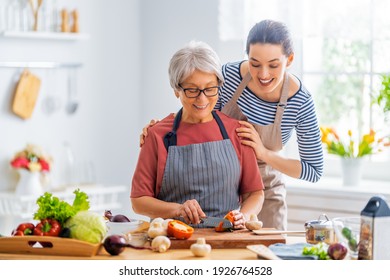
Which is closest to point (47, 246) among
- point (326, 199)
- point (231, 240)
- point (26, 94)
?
point (231, 240)

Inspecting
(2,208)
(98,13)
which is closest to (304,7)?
(98,13)

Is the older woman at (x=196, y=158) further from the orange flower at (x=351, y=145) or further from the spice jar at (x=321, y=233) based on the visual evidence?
the orange flower at (x=351, y=145)

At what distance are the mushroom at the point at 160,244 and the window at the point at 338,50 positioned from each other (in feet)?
8.05

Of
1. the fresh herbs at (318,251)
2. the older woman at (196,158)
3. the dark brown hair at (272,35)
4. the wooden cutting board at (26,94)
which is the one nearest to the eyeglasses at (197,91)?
the older woman at (196,158)

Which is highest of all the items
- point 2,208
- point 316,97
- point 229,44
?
point 229,44

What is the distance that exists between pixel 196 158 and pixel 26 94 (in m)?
2.09

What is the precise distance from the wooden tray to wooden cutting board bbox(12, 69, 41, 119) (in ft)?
7.48

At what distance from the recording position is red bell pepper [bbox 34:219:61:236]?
2367 mm

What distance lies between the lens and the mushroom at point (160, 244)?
2.39m

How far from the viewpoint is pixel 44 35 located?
462 cm

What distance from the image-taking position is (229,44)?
194 inches

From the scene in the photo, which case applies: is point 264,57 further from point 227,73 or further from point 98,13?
point 98,13

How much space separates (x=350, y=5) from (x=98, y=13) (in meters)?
1.55

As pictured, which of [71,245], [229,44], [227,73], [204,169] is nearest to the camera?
[71,245]
